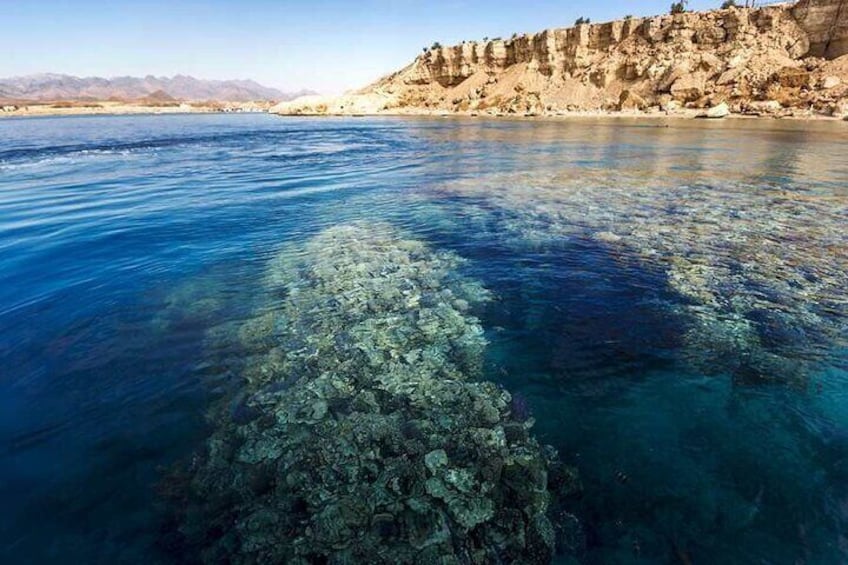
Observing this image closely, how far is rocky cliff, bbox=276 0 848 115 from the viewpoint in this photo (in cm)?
6594

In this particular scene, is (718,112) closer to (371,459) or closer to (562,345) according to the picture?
(562,345)

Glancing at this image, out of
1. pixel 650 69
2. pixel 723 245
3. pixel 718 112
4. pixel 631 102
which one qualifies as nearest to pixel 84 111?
pixel 631 102

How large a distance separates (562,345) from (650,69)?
9121 cm

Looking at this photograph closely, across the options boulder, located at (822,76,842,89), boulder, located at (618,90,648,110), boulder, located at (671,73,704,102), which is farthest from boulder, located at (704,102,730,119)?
boulder, located at (618,90,648,110)

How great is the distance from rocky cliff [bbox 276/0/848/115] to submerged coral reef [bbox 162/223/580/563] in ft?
250

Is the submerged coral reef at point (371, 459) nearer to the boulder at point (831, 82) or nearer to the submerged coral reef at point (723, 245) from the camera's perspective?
the submerged coral reef at point (723, 245)

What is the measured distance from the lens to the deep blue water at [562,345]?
4242mm

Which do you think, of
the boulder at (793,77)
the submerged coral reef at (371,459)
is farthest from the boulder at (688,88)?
the submerged coral reef at (371,459)

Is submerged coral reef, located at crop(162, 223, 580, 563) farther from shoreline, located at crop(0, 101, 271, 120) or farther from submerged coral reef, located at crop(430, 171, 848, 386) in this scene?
shoreline, located at crop(0, 101, 271, 120)

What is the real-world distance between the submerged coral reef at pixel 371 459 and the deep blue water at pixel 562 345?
1.33 ft

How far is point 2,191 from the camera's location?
62.9 ft

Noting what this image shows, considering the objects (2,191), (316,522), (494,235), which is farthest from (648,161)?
(2,191)

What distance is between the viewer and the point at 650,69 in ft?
259

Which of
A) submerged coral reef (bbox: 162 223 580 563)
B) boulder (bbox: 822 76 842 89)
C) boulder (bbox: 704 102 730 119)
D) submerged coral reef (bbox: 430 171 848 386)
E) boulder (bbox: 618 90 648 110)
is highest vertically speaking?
boulder (bbox: 822 76 842 89)
